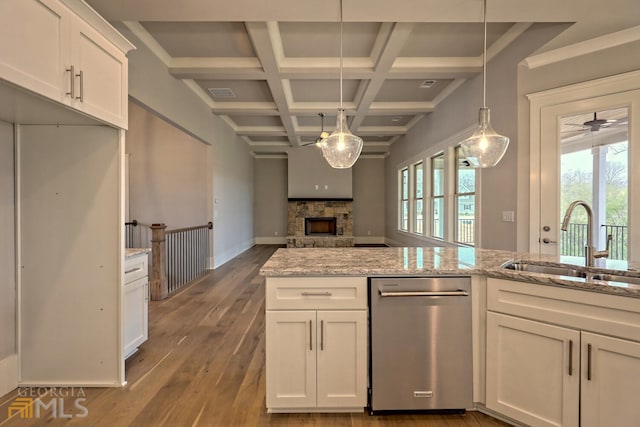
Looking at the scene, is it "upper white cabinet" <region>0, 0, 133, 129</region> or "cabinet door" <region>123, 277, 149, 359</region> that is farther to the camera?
"cabinet door" <region>123, 277, 149, 359</region>

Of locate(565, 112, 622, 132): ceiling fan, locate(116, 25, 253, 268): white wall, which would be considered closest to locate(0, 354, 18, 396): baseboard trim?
locate(116, 25, 253, 268): white wall

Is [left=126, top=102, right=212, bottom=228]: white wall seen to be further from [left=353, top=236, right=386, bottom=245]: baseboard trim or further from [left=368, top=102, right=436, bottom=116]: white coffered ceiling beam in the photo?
[left=353, top=236, right=386, bottom=245]: baseboard trim

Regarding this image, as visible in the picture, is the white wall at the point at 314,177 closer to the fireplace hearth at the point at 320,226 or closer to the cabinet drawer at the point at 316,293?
the fireplace hearth at the point at 320,226

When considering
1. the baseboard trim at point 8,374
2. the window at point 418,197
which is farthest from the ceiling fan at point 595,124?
the baseboard trim at point 8,374

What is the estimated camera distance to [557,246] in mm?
3135

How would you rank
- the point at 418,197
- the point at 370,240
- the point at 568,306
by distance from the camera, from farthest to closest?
the point at 370,240 < the point at 418,197 < the point at 568,306

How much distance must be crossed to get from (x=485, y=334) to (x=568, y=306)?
46cm

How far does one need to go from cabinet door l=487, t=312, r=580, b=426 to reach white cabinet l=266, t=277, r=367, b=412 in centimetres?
76

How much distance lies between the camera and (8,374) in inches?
80.9

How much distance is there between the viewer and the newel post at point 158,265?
4086 millimetres

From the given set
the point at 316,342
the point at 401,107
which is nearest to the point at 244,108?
the point at 401,107

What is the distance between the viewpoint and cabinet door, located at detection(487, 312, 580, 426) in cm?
156

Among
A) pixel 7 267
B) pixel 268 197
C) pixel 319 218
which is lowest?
pixel 7 267

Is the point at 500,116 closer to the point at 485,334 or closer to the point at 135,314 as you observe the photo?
the point at 485,334
